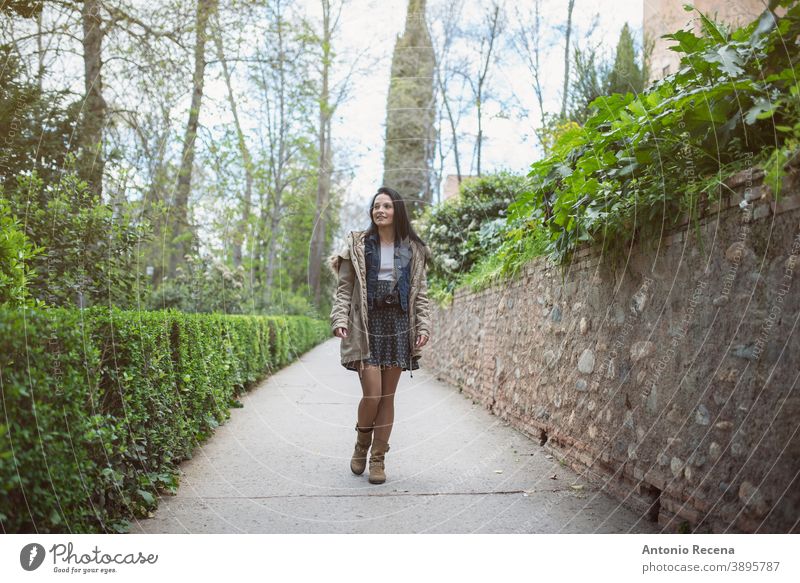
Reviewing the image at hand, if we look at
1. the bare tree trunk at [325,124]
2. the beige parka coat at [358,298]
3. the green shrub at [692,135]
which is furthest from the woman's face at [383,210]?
the green shrub at [692,135]

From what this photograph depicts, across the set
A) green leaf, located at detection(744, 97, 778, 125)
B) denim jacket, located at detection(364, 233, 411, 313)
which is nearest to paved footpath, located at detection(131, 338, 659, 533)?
denim jacket, located at detection(364, 233, 411, 313)

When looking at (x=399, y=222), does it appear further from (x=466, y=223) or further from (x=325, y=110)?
(x=466, y=223)

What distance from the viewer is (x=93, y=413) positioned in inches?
84.7

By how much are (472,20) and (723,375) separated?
7.76 feet

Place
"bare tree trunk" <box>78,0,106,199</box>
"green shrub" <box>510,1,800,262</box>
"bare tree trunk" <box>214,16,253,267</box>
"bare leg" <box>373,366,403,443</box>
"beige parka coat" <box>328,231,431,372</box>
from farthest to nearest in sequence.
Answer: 1. "bare tree trunk" <box>214,16,253,267</box>
2. "bare leg" <box>373,366,403,443</box>
3. "beige parka coat" <box>328,231,431,372</box>
4. "bare tree trunk" <box>78,0,106,199</box>
5. "green shrub" <box>510,1,800,262</box>

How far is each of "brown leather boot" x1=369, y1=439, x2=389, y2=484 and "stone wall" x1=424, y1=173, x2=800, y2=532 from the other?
3.62 feet

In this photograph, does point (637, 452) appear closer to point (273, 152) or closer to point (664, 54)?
point (664, 54)

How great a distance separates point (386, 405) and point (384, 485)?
1.42 feet

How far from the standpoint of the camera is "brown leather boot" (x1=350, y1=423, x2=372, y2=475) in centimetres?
345

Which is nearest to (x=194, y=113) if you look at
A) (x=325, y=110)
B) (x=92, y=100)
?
(x=92, y=100)

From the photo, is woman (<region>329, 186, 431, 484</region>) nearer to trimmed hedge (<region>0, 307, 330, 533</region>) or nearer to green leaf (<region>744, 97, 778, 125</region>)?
trimmed hedge (<region>0, 307, 330, 533</region>)

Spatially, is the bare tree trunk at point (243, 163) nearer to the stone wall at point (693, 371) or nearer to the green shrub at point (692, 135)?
the green shrub at point (692, 135)

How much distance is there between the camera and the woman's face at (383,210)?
328 centimetres
